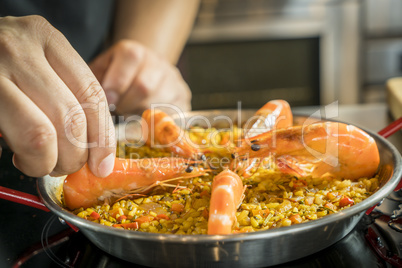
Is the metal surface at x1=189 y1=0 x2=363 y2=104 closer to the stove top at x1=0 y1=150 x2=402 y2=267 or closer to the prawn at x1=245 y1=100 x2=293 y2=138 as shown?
the prawn at x1=245 y1=100 x2=293 y2=138

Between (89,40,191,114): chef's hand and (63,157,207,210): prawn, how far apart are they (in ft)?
2.30

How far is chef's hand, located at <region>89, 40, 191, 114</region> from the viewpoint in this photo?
1838mm

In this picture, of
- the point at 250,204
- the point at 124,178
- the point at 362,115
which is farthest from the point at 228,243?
the point at 362,115

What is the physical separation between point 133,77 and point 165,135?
540 mm

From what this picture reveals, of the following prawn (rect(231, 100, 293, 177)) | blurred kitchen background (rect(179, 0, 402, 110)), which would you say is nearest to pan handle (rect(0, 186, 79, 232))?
prawn (rect(231, 100, 293, 177))

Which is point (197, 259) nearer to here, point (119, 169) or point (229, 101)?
point (119, 169)

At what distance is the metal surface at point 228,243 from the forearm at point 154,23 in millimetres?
1599

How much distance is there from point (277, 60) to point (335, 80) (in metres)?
0.50

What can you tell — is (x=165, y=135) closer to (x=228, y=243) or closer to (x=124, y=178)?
(x=124, y=178)

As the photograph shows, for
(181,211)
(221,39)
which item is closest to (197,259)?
(181,211)

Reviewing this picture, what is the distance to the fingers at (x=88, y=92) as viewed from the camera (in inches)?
33.7

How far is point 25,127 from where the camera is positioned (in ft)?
2.56

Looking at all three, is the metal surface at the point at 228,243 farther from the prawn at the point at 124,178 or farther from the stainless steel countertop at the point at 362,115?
the stainless steel countertop at the point at 362,115

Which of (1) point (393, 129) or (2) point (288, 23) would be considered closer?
(1) point (393, 129)
